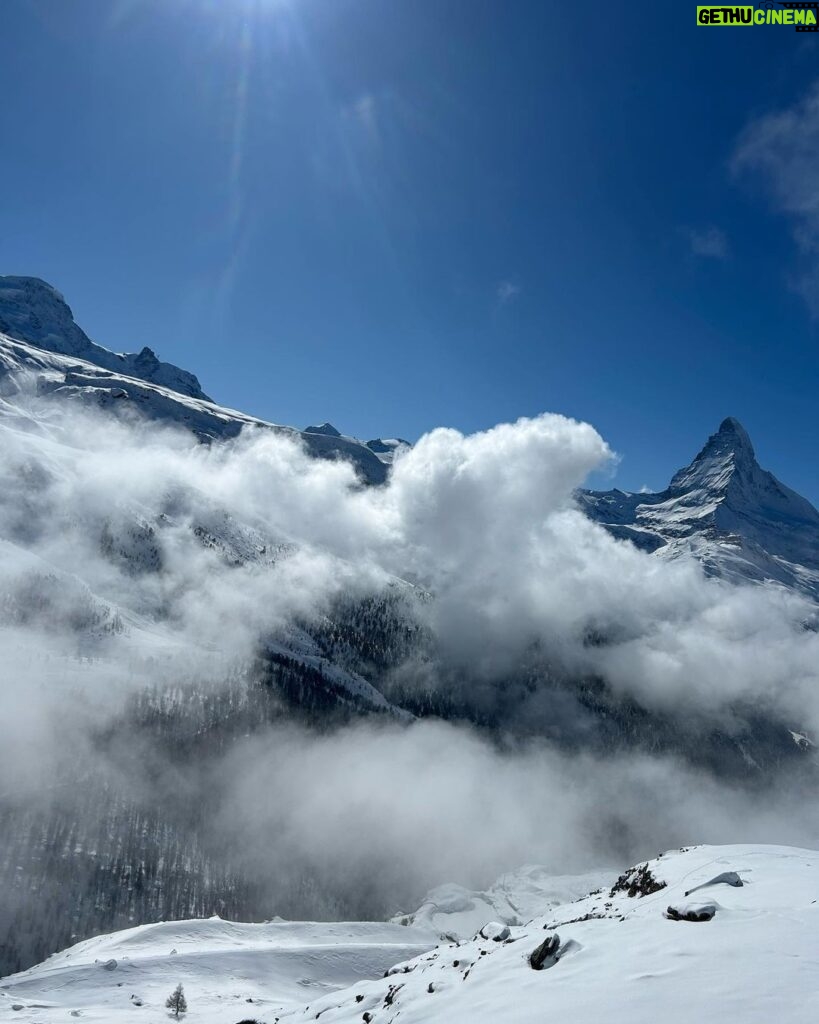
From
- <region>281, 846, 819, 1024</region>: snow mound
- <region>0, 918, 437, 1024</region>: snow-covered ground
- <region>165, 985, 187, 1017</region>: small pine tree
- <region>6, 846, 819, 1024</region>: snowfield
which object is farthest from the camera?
<region>0, 918, 437, 1024</region>: snow-covered ground

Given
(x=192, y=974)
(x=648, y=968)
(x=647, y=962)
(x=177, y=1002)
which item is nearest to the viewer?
(x=648, y=968)

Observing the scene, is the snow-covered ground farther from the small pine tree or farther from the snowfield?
the snowfield

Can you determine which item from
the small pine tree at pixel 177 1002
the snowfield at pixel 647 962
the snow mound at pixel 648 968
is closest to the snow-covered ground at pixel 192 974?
the small pine tree at pixel 177 1002

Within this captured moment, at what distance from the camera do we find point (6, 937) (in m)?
150

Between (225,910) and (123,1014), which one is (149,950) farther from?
(225,910)

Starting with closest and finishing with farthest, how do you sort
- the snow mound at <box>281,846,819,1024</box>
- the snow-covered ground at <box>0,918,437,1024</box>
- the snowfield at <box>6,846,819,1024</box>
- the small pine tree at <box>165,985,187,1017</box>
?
the snow mound at <box>281,846,819,1024</box>, the snowfield at <box>6,846,819,1024</box>, the small pine tree at <box>165,985,187,1017</box>, the snow-covered ground at <box>0,918,437,1024</box>

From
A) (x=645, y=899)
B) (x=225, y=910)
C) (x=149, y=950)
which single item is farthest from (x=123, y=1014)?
(x=225, y=910)

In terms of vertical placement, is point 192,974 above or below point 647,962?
below

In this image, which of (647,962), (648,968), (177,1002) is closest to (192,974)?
(177,1002)

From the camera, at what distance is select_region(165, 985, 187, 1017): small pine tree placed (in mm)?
67375

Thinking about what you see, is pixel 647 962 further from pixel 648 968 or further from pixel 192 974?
pixel 192 974

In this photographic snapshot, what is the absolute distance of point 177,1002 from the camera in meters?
68.4

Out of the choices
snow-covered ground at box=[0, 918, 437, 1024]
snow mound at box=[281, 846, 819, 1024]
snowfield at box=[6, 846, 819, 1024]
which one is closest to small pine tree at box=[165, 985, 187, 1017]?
snow-covered ground at box=[0, 918, 437, 1024]

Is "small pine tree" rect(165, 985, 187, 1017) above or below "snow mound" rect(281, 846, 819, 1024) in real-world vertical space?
below
